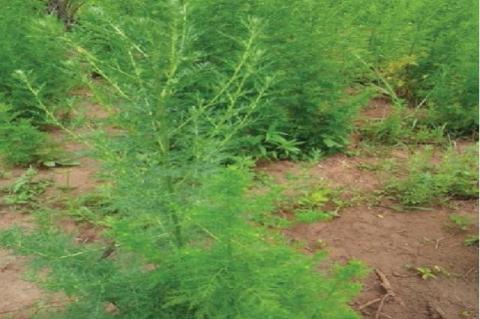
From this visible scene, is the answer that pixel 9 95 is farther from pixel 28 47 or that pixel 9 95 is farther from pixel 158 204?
pixel 158 204

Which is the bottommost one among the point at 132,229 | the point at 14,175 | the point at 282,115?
the point at 14,175

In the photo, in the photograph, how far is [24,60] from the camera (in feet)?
15.6

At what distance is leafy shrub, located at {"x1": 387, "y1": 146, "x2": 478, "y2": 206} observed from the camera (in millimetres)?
3812

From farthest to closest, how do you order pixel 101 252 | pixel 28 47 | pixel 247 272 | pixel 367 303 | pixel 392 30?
pixel 392 30 < pixel 28 47 < pixel 367 303 < pixel 101 252 < pixel 247 272

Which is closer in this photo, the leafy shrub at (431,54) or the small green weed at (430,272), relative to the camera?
the small green weed at (430,272)

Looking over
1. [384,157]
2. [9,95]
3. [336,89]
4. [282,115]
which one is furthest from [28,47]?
[384,157]

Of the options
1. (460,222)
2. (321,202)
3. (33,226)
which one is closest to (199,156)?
(33,226)

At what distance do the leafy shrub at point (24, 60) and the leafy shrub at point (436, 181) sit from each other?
2.56 meters

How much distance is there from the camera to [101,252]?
7.45ft

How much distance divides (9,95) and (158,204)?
331 cm

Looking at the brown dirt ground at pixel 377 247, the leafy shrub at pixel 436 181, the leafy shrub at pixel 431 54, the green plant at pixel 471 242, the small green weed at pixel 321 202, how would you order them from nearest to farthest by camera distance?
1. the brown dirt ground at pixel 377 247
2. the green plant at pixel 471 242
3. the small green weed at pixel 321 202
4. the leafy shrub at pixel 436 181
5. the leafy shrub at pixel 431 54

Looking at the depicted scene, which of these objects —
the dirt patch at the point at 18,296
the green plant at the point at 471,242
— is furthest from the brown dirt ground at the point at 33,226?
the green plant at the point at 471,242

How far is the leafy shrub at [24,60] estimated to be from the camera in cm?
468

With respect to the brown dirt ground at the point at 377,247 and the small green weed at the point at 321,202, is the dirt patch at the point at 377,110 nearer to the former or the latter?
the brown dirt ground at the point at 377,247
